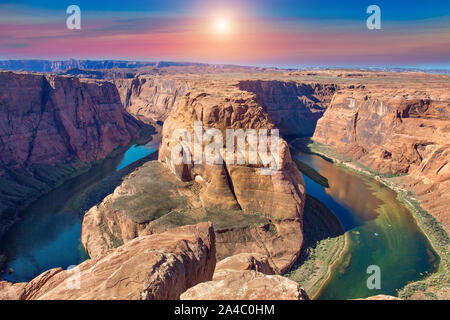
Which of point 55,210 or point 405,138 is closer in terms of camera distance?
point 55,210

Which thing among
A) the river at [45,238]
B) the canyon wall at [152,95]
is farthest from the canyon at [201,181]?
the canyon wall at [152,95]

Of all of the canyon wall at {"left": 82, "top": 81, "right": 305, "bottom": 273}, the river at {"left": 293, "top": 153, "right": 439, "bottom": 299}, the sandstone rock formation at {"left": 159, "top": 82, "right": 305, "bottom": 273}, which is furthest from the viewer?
the canyon wall at {"left": 82, "top": 81, "right": 305, "bottom": 273}

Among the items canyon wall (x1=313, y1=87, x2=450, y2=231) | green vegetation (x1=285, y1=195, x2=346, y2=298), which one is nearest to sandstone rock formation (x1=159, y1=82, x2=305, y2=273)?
green vegetation (x1=285, y1=195, x2=346, y2=298)

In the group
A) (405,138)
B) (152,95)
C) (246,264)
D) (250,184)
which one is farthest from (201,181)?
(152,95)
